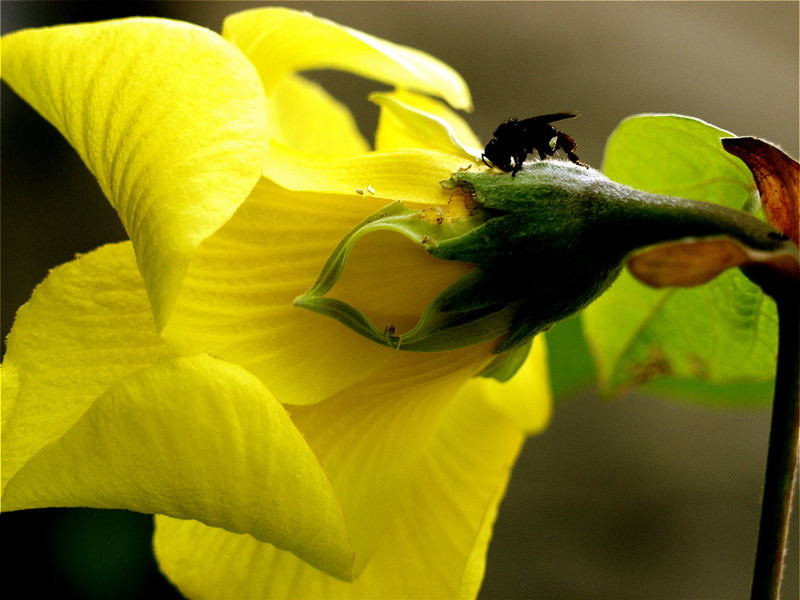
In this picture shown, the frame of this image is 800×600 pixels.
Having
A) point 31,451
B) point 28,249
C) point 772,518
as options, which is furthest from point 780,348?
point 28,249

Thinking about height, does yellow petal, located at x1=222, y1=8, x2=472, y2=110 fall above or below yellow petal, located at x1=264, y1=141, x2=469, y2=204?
above

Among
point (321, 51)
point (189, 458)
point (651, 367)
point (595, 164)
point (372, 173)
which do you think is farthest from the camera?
point (595, 164)

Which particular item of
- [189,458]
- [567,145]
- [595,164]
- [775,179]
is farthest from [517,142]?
[595,164]

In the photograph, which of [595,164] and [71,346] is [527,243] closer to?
[71,346]

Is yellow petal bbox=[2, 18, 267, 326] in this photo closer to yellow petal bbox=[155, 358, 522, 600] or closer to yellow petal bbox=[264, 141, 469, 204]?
yellow petal bbox=[264, 141, 469, 204]

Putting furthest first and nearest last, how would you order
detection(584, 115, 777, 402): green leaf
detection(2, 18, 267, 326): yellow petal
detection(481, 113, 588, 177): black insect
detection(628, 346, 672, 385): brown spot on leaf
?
detection(628, 346, 672, 385): brown spot on leaf
detection(584, 115, 777, 402): green leaf
detection(481, 113, 588, 177): black insect
detection(2, 18, 267, 326): yellow petal

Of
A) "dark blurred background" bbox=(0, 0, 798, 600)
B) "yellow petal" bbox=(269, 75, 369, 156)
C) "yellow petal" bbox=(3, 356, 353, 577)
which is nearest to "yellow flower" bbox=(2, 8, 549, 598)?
"yellow petal" bbox=(3, 356, 353, 577)
